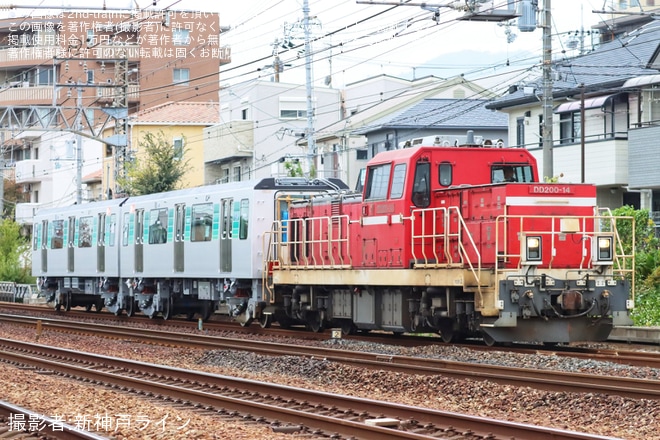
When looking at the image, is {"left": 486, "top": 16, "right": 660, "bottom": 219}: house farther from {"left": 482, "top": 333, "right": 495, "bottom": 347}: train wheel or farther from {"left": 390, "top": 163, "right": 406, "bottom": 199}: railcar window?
{"left": 482, "top": 333, "right": 495, "bottom": 347}: train wheel

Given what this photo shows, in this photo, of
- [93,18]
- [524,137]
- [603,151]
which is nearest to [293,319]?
[603,151]

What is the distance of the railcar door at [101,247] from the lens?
32.5 m

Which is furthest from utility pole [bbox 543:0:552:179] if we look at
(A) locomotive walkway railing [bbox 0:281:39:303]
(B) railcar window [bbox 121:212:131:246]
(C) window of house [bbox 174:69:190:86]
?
(C) window of house [bbox 174:69:190:86]

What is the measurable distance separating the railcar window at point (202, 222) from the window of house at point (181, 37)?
43128 mm

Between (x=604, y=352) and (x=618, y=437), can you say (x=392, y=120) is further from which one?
(x=618, y=437)

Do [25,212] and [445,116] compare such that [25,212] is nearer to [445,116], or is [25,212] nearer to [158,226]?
[445,116]

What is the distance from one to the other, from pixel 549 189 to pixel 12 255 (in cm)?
3934

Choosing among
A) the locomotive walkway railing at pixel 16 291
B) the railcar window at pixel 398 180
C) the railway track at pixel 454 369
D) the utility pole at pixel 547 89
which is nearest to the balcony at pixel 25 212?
the locomotive walkway railing at pixel 16 291

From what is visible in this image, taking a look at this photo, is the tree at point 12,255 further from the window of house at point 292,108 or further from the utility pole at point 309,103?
the utility pole at point 309,103

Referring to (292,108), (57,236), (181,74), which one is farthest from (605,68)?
(181,74)

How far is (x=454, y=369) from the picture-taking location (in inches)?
570

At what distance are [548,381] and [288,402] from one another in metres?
3.01

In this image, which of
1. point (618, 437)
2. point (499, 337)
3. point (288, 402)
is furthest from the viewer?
point (499, 337)

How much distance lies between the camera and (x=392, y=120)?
5000cm
